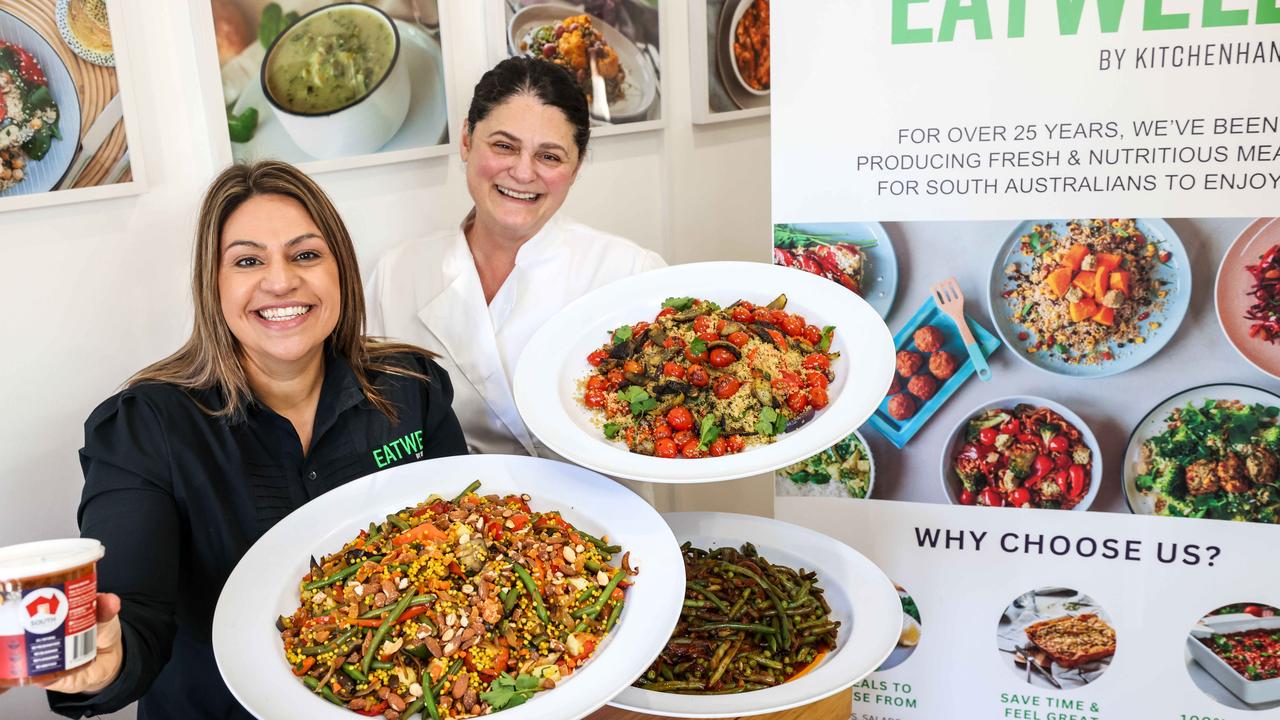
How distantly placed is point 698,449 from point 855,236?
1014 mm

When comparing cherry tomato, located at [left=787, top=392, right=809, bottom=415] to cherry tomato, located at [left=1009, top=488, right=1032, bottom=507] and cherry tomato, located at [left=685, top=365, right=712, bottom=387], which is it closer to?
cherry tomato, located at [left=685, top=365, right=712, bottom=387]

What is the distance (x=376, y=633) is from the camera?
1.52 meters

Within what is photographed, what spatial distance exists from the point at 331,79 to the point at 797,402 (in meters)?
1.67

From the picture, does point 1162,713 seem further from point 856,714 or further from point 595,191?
point 595,191

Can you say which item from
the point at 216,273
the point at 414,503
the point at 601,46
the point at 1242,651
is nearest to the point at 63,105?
the point at 216,273

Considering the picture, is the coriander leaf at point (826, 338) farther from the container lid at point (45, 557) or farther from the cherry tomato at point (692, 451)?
the container lid at point (45, 557)

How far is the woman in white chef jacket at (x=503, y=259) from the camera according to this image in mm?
2668

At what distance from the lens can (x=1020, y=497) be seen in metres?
2.55

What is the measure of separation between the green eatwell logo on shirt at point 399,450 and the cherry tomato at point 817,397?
3.09ft

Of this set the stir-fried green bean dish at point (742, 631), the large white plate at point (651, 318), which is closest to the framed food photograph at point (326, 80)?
the large white plate at point (651, 318)

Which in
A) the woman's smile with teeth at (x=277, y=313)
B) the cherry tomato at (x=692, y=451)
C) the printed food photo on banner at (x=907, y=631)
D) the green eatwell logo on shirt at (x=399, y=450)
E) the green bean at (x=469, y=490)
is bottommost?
the printed food photo on banner at (x=907, y=631)

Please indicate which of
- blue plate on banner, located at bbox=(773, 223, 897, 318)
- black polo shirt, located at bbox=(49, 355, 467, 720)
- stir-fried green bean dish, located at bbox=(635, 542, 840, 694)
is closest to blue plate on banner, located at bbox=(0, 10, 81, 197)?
black polo shirt, located at bbox=(49, 355, 467, 720)

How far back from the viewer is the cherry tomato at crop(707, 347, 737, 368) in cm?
191

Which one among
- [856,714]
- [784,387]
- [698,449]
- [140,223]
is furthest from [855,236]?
[140,223]
